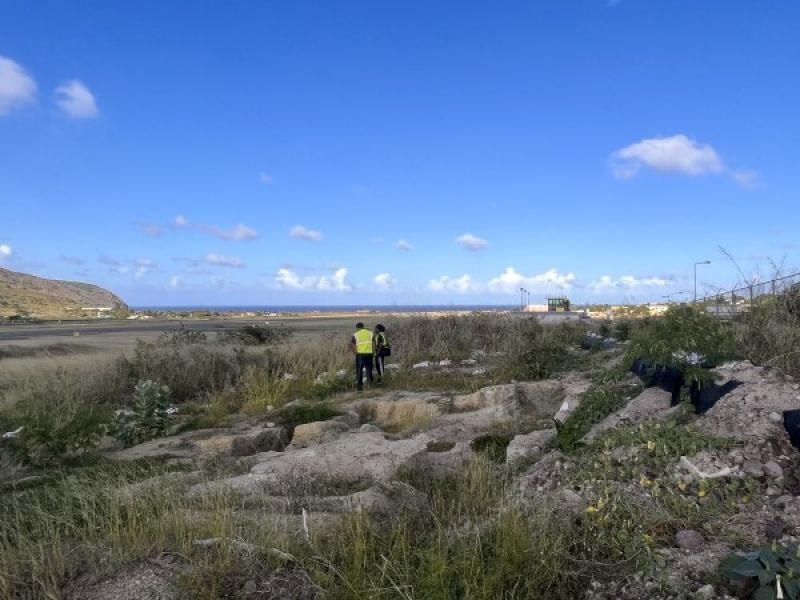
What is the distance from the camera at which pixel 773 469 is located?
4703 mm

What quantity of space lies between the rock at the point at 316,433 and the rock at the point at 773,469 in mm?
5999

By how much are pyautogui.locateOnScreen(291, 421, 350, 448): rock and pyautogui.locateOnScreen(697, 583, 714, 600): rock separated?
21.5 ft

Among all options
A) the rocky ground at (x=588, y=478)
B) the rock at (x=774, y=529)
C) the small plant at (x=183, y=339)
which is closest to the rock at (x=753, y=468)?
the rocky ground at (x=588, y=478)

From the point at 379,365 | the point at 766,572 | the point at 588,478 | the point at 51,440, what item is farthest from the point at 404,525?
the point at 379,365

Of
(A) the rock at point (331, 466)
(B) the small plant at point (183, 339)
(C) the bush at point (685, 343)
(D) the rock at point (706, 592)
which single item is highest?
(C) the bush at point (685, 343)

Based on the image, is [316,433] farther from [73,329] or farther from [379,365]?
[73,329]

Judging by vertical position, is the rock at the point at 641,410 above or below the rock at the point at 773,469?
above

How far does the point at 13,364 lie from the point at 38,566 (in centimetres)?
1506

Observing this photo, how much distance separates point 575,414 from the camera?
7547mm

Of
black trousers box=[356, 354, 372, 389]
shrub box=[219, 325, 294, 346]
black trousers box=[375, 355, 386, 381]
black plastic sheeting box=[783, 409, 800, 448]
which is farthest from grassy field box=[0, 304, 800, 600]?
shrub box=[219, 325, 294, 346]

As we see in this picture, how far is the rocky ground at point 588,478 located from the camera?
369 centimetres

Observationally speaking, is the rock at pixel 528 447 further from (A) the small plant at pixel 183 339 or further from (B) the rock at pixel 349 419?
(A) the small plant at pixel 183 339

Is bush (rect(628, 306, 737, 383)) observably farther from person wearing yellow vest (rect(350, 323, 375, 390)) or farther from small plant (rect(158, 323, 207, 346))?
small plant (rect(158, 323, 207, 346))

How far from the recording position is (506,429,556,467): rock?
6.40 m
